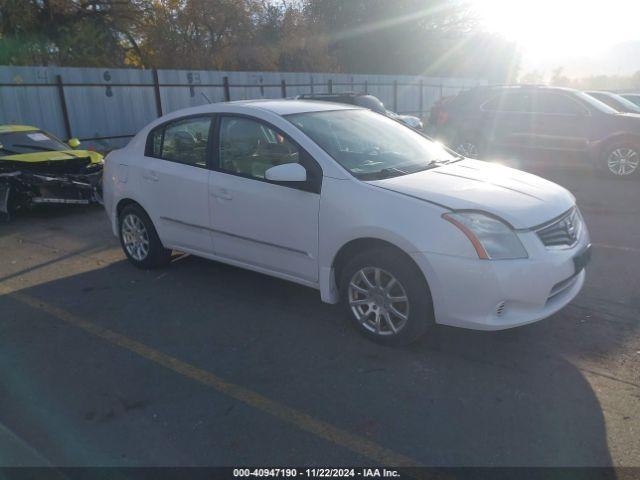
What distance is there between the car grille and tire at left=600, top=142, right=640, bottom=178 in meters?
6.96

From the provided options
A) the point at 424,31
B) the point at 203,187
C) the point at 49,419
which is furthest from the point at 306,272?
the point at 424,31

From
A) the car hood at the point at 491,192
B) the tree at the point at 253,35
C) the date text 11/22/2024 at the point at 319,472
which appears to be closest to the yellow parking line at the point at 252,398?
the date text 11/22/2024 at the point at 319,472

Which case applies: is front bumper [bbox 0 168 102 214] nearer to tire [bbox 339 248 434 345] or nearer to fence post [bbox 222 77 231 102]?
tire [bbox 339 248 434 345]

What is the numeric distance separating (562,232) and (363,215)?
53.4 inches

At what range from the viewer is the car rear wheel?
976 cm

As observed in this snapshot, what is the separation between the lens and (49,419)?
3180 millimetres

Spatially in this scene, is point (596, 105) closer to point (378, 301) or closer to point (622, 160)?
point (622, 160)

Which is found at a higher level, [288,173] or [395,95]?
[395,95]

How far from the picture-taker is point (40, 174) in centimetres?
801

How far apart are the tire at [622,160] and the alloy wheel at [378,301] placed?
799cm

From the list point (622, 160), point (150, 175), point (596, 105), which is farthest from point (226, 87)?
point (150, 175)

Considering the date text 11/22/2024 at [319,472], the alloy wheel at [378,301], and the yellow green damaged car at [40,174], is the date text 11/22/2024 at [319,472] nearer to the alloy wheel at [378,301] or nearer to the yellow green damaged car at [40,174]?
the alloy wheel at [378,301]

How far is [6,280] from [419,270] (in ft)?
14.3

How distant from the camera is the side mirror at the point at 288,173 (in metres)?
3.97
